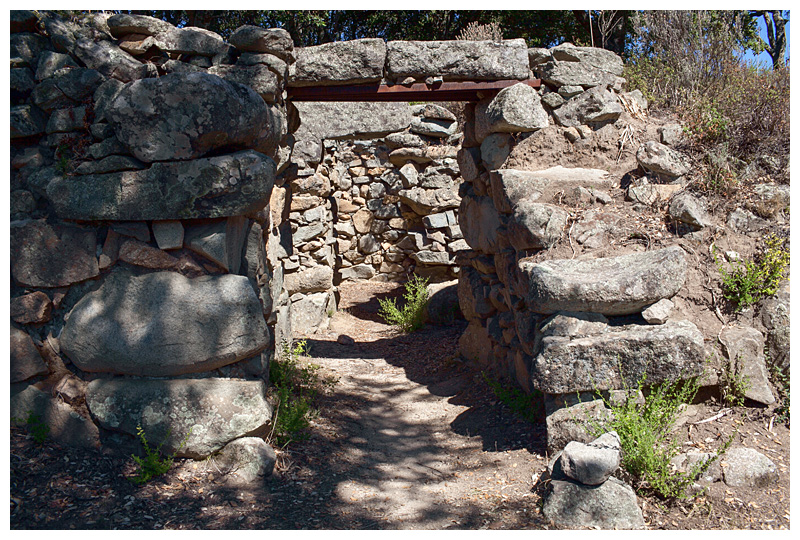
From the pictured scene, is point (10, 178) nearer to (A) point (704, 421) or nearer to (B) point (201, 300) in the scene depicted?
(B) point (201, 300)

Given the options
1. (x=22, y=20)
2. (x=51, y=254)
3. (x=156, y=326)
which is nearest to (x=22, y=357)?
(x=51, y=254)

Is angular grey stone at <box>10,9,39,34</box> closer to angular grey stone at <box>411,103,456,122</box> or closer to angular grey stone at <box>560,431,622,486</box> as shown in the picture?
angular grey stone at <box>560,431,622,486</box>

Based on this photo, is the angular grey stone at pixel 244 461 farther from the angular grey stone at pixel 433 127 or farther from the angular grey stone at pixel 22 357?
the angular grey stone at pixel 433 127

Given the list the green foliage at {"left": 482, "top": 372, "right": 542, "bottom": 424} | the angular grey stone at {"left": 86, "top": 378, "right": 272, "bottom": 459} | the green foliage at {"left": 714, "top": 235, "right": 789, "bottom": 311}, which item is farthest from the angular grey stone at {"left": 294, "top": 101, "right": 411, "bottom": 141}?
the green foliage at {"left": 714, "top": 235, "right": 789, "bottom": 311}

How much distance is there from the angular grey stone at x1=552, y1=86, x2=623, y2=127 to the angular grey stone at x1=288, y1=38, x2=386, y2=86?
144 centimetres

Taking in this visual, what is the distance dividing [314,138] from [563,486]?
565cm

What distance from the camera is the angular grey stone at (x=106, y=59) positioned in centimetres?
298

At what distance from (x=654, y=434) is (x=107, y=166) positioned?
317 centimetres

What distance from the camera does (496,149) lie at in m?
4.28

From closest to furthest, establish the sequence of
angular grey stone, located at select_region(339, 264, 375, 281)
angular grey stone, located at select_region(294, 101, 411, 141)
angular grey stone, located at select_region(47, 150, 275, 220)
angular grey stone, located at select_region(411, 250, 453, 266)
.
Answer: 1. angular grey stone, located at select_region(47, 150, 275, 220)
2. angular grey stone, located at select_region(294, 101, 411, 141)
3. angular grey stone, located at select_region(411, 250, 453, 266)
4. angular grey stone, located at select_region(339, 264, 375, 281)

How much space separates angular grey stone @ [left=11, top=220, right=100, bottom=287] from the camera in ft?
9.48

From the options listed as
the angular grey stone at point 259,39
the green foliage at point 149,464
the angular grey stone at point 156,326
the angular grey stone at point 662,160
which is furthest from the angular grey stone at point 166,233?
the angular grey stone at point 662,160

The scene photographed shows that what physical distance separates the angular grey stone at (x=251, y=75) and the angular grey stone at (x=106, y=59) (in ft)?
1.46

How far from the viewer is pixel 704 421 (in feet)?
9.57
